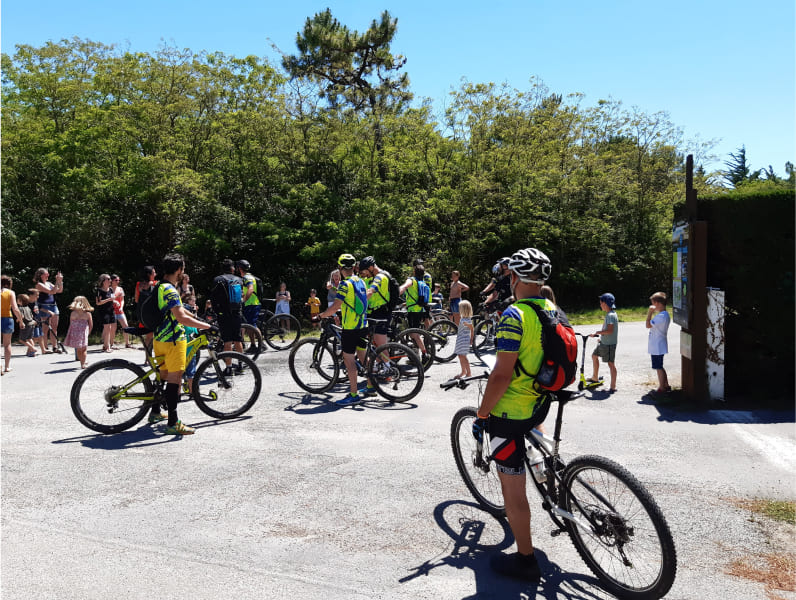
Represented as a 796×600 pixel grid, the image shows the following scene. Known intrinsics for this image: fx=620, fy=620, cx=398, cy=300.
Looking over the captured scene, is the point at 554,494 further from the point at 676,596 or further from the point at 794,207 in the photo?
the point at 794,207

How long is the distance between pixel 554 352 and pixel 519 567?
1.33m

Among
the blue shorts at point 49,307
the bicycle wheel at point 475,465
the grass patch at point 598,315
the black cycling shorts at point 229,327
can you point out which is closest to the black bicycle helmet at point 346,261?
the black cycling shorts at point 229,327

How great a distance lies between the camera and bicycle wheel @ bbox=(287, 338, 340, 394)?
356 inches

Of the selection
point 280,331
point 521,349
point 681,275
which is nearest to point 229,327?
point 280,331

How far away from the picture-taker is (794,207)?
823cm

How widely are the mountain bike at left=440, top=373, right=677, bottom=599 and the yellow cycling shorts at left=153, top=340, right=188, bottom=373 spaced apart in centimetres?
438

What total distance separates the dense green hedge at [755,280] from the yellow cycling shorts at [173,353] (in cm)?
699

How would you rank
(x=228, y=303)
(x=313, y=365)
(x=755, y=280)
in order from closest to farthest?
1. (x=755, y=280)
2. (x=313, y=365)
3. (x=228, y=303)

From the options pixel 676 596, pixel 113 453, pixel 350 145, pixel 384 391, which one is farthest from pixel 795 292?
pixel 350 145

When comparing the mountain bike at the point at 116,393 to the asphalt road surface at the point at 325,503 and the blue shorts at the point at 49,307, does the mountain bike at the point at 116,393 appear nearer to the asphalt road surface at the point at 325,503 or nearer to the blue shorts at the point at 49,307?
the asphalt road surface at the point at 325,503

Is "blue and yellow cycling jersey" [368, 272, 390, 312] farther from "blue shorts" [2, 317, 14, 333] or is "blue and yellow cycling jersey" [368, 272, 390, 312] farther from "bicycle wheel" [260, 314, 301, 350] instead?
"blue shorts" [2, 317, 14, 333]

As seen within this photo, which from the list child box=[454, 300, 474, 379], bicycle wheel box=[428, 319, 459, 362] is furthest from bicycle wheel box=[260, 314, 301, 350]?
child box=[454, 300, 474, 379]

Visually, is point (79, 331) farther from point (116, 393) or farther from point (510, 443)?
point (510, 443)

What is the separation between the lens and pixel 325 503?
16.3ft
